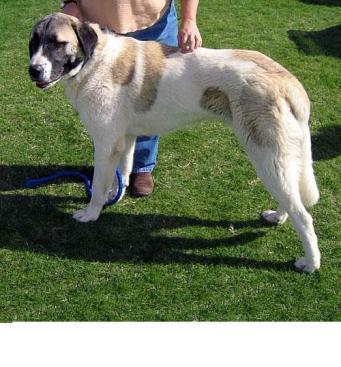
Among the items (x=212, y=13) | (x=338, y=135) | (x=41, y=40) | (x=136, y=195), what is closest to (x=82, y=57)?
(x=41, y=40)

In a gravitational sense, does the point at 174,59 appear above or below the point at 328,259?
above

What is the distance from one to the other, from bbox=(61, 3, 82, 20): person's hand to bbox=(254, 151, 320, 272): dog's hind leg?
1.60 metres

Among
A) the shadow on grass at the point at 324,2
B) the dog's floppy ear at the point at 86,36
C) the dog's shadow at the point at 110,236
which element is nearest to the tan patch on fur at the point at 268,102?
the dog's shadow at the point at 110,236

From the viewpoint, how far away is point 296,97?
3463 mm

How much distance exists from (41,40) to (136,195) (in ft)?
4.89

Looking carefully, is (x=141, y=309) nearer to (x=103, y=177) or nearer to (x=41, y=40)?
(x=103, y=177)

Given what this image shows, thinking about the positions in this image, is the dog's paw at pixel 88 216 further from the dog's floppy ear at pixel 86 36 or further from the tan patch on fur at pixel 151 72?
the dog's floppy ear at pixel 86 36

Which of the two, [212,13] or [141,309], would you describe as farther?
[212,13]

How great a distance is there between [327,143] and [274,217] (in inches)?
56.9

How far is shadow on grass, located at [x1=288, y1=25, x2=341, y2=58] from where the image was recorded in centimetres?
765

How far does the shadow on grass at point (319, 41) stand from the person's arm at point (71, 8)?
426 cm

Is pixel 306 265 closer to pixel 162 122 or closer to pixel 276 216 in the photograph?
pixel 276 216

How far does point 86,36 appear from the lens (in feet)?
12.0

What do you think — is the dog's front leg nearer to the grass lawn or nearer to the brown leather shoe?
the grass lawn
